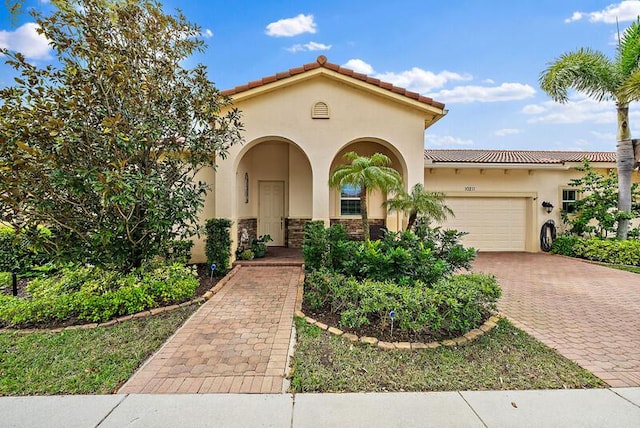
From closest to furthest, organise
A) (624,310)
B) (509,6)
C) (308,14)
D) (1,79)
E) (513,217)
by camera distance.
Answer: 1. (1,79)
2. (624,310)
3. (509,6)
4. (308,14)
5. (513,217)

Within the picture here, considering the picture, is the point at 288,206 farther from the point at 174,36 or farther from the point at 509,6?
the point at 509,6

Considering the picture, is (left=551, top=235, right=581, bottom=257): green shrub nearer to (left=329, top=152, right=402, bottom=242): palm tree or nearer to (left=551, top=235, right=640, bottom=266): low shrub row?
(left=551, top=235, right=640, bottom=266): low shrub row

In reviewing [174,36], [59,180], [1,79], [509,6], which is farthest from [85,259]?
[509,6]

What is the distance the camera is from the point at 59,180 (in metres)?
5.35

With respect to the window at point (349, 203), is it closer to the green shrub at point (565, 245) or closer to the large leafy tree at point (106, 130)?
the large leafy tree at point (106, 130)

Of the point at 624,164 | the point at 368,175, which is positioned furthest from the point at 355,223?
the point at 624,164

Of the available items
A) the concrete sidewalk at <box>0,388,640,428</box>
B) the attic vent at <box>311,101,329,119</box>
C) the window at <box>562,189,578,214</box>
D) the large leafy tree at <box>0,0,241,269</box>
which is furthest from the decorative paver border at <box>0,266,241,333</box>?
the window at <box>562,189,578,214</box>

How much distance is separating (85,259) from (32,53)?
14.0 feet

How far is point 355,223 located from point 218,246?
573cm

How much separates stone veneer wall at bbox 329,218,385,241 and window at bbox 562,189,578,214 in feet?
28.4

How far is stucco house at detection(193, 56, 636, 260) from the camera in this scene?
9414 mm

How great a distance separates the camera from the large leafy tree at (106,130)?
17.4ft

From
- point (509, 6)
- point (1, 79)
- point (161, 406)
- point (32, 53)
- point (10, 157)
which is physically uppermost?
point (509, 6)

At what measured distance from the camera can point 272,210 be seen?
12.6 metres
